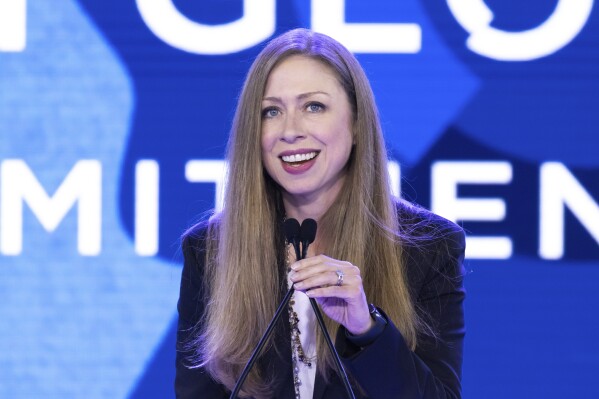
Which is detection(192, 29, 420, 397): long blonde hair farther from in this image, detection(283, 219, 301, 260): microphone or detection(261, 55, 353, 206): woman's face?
detection(283, 219, 301, 260): microphone

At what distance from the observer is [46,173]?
2.82m

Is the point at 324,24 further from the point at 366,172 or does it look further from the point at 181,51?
the point at 366,172

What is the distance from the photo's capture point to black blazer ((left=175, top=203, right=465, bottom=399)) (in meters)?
1.61

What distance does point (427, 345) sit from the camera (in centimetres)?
179

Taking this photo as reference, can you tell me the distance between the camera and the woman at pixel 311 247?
71.7 inches

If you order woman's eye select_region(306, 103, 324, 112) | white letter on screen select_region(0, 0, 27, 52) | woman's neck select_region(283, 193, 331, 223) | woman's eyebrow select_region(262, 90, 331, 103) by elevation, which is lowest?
woman's neck select_region(283, 193, 331, 223)

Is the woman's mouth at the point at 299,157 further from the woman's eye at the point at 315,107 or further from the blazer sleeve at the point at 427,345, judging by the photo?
the blazer sleeve at the point at 427,345

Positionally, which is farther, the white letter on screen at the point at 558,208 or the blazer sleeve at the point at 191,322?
the white letter on screen at the point at 558,208

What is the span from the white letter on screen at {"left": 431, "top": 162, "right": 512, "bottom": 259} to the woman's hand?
1.28 metres

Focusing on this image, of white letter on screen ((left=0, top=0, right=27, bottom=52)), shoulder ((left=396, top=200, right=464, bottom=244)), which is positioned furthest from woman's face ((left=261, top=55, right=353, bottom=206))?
white letter on screen ((left=0, top=0, right=27, bottom=52))

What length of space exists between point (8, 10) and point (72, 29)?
21 centimetres

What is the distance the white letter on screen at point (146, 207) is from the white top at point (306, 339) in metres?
0.99

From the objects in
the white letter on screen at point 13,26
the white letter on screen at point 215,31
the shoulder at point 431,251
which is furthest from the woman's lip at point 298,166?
the white letter on screen at point 13,26

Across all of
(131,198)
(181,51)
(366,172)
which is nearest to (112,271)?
(131,198)
